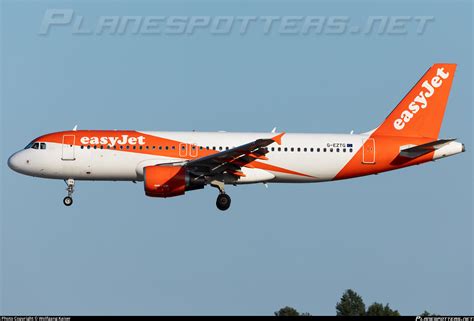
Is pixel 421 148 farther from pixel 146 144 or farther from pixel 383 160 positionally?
pixel 146 144

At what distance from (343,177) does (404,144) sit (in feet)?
13.0

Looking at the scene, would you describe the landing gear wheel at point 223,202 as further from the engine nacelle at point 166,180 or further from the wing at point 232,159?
the engine nacelle at point 166,180

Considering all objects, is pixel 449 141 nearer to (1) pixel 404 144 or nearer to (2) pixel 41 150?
(1) pixel 404 144

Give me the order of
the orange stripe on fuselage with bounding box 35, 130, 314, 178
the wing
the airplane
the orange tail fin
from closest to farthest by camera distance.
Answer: the wing < the airplane < the orange stripe on fuselage with bounding box 35, 130, 314, 178 < the orange tail fin

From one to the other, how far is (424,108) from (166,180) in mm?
16476

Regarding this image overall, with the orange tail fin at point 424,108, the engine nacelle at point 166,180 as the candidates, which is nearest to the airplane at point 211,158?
the engine nacelle at point 166,180

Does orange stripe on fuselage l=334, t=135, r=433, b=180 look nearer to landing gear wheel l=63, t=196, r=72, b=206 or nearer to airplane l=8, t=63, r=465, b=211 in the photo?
airplane l=8, t=63, r=465, b=211

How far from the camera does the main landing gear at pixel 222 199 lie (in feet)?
226

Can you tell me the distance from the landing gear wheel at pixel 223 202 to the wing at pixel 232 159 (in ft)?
4.40

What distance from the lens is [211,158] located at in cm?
6619

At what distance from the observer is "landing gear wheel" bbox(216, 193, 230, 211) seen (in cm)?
6888

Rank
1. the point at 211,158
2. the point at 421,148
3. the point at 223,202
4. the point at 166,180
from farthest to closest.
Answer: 1. the point at 421,148
2. the point at 223,202
3. the point at 166,180
4. the point at 211,158

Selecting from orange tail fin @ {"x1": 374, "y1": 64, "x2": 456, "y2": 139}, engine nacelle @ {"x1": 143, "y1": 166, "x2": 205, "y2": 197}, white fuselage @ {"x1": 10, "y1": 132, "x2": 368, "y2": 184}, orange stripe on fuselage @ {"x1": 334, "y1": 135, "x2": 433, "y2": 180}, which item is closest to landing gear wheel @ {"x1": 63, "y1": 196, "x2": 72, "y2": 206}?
white fuselage @ {"x1": 10, "y1": 132, "x2": 368, "y2": 184}

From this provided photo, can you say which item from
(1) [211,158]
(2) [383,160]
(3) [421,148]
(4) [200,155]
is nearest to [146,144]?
(4) [200,155]
